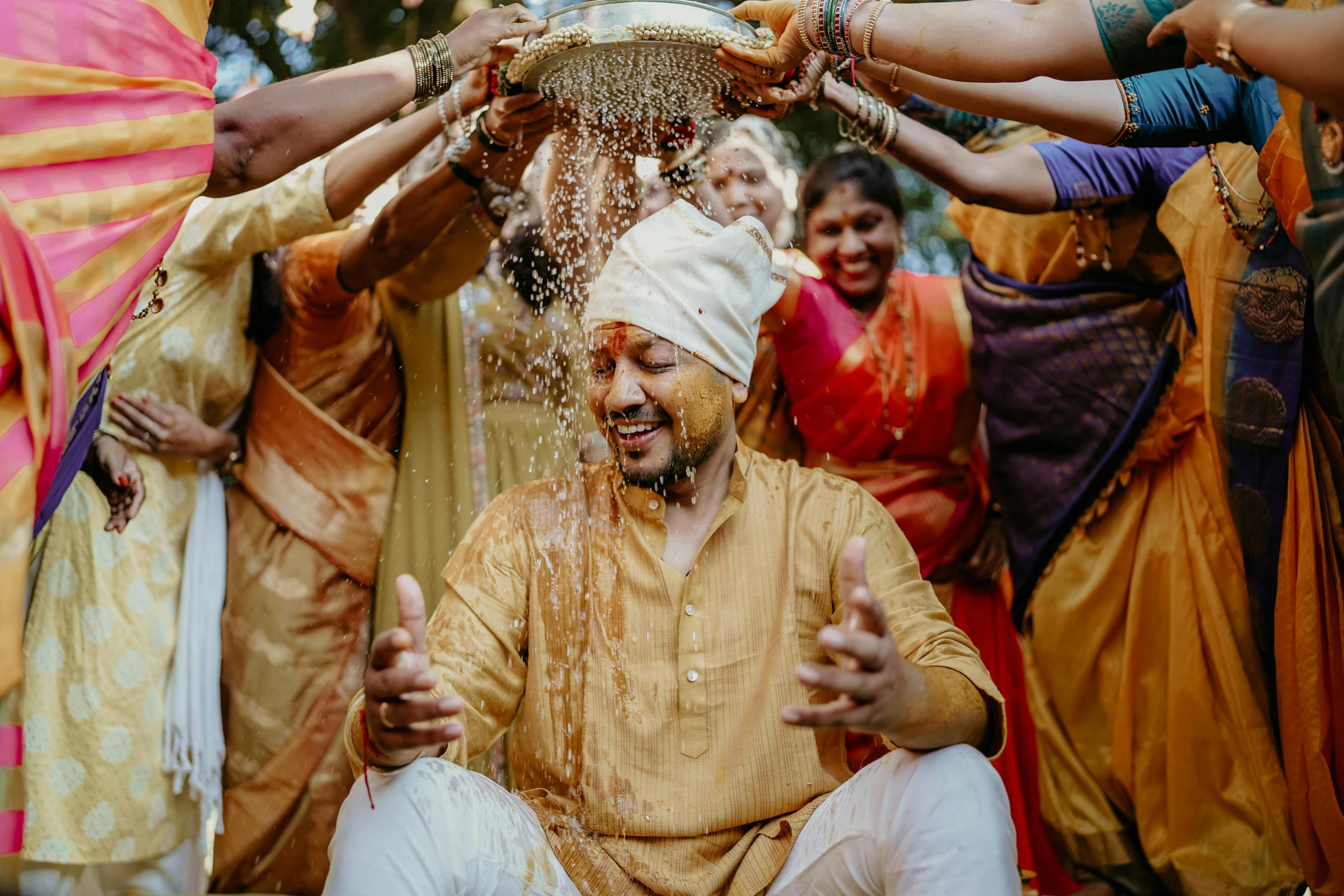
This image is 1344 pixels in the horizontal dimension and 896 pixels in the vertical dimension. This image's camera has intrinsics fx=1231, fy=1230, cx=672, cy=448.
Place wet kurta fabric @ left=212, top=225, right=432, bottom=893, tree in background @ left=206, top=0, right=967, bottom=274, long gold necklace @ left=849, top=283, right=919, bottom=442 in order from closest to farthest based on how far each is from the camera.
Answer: wet kurta fabric @ left=212, top=225, right=432, bottom=893, long gold necklace @ left=849, top=283, right=919, bottom=442, tree in background @ left=206, top=0, right=967, bottom=274

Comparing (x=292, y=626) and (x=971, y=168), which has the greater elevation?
(x=971, y=168)

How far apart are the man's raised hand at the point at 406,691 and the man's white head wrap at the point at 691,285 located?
2.95ft

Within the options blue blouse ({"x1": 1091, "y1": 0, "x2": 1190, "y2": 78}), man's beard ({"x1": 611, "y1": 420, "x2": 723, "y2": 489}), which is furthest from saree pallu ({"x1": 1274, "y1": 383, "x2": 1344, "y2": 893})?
man's beard ({"x1": 611, "y1": 420, "x2": 723, "y2": 489})

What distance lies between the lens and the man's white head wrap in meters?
2.74

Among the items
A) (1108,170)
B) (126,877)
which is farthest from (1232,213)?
(126,877)

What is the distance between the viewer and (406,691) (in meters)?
2.09

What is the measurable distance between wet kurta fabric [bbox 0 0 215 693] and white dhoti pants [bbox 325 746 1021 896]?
663 mm

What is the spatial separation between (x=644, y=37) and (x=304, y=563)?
2008 millimetres

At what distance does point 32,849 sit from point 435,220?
2.05m

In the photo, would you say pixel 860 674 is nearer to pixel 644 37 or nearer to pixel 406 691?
pixel 406 691

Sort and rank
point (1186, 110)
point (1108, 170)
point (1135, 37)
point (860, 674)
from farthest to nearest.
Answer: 1. point (1108, 170)
2. point (1186, 110)
3. point (1135, 37)
4. point (860, 674)

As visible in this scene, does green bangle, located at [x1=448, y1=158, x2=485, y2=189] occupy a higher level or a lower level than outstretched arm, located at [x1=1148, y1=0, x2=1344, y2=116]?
lower

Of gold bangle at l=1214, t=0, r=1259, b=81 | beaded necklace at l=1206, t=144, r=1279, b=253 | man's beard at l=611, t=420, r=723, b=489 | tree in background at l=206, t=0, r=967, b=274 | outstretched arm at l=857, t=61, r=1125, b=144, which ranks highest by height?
tree in background at l=206, t=0, r=967, b=274

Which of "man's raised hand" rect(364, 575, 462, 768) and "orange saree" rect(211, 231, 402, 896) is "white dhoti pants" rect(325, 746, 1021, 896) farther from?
"orange saree" rect(211, 231, 402, 896)
